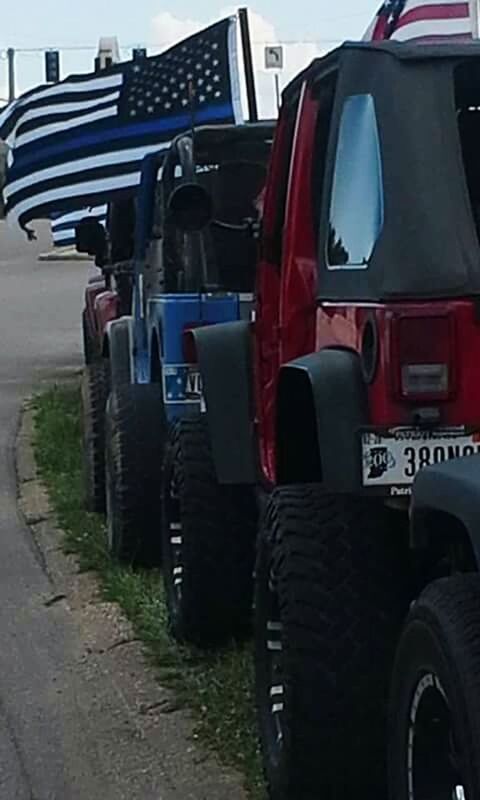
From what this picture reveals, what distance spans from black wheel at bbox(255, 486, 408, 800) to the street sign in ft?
36.4

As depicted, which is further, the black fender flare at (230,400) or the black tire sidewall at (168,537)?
the black tire sidewall at (168,537)

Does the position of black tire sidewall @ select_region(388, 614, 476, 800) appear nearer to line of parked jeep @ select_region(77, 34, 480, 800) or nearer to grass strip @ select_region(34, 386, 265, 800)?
line of parked jeep @ select_region(77, 34, 480, 800)

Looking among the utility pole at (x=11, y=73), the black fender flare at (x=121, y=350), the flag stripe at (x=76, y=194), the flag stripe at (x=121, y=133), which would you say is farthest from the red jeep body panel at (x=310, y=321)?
the utility pole at (x=11, y=73)

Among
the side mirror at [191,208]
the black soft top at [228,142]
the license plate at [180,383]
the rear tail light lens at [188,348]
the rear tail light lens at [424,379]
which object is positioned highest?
the black soft top at [228,142]

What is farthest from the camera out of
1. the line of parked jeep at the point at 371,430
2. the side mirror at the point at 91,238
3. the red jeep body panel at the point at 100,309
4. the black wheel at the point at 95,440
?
the side mirror at the point at 91,238

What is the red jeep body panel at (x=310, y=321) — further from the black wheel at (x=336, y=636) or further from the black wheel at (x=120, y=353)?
the black wheel at (x=120, y=353)

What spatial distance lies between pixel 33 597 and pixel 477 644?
5.16 metres

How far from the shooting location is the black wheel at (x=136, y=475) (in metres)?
8.82

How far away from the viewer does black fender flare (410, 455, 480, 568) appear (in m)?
3.66

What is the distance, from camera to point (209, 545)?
23.0ft

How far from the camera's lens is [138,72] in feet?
45.4

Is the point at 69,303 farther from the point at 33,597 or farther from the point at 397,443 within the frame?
the point at 397,443

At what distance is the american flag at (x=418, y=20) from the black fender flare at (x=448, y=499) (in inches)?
210

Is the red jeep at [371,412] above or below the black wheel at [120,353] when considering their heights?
above
